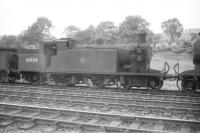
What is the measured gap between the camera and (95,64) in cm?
1437

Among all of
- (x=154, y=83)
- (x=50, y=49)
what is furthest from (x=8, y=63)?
(x=154, y=83)

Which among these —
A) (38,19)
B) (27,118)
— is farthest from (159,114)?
(38,19)

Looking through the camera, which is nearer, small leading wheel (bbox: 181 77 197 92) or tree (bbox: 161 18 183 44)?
small leading wheel (bbox: 181 77 197 92)

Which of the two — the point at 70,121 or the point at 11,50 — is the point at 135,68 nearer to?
the point at 70,121

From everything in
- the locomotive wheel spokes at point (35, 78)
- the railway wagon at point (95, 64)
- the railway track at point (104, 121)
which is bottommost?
the railway track at point (104, 121)

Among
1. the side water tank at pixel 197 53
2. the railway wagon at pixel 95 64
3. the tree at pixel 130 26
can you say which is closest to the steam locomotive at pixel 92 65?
the railway wagon at pixel 95 64

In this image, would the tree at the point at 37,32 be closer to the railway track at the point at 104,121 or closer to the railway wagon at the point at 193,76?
the railway wagon at the point at 193,76

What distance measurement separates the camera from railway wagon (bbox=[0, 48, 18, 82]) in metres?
18.1

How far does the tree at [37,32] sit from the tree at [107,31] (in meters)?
17.9

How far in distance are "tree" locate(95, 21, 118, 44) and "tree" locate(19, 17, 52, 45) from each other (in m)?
17.9

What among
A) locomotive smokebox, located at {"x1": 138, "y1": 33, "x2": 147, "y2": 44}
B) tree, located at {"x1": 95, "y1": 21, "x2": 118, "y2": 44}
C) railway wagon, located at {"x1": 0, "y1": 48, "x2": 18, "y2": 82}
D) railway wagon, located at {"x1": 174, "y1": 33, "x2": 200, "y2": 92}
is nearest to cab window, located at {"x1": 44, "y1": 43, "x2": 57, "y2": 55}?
railway wagon, located at {"x1": 0, "y1": 48, "x2": 18, "y2": 82}

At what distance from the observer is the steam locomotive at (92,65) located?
44.4ft

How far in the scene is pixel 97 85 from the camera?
14.7 m

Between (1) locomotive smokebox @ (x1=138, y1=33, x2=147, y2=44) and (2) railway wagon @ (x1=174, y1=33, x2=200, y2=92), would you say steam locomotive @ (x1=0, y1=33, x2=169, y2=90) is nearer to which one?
(1) locomotive smokebox @ (x1=138, y1=33, x2=147, y2=44)
